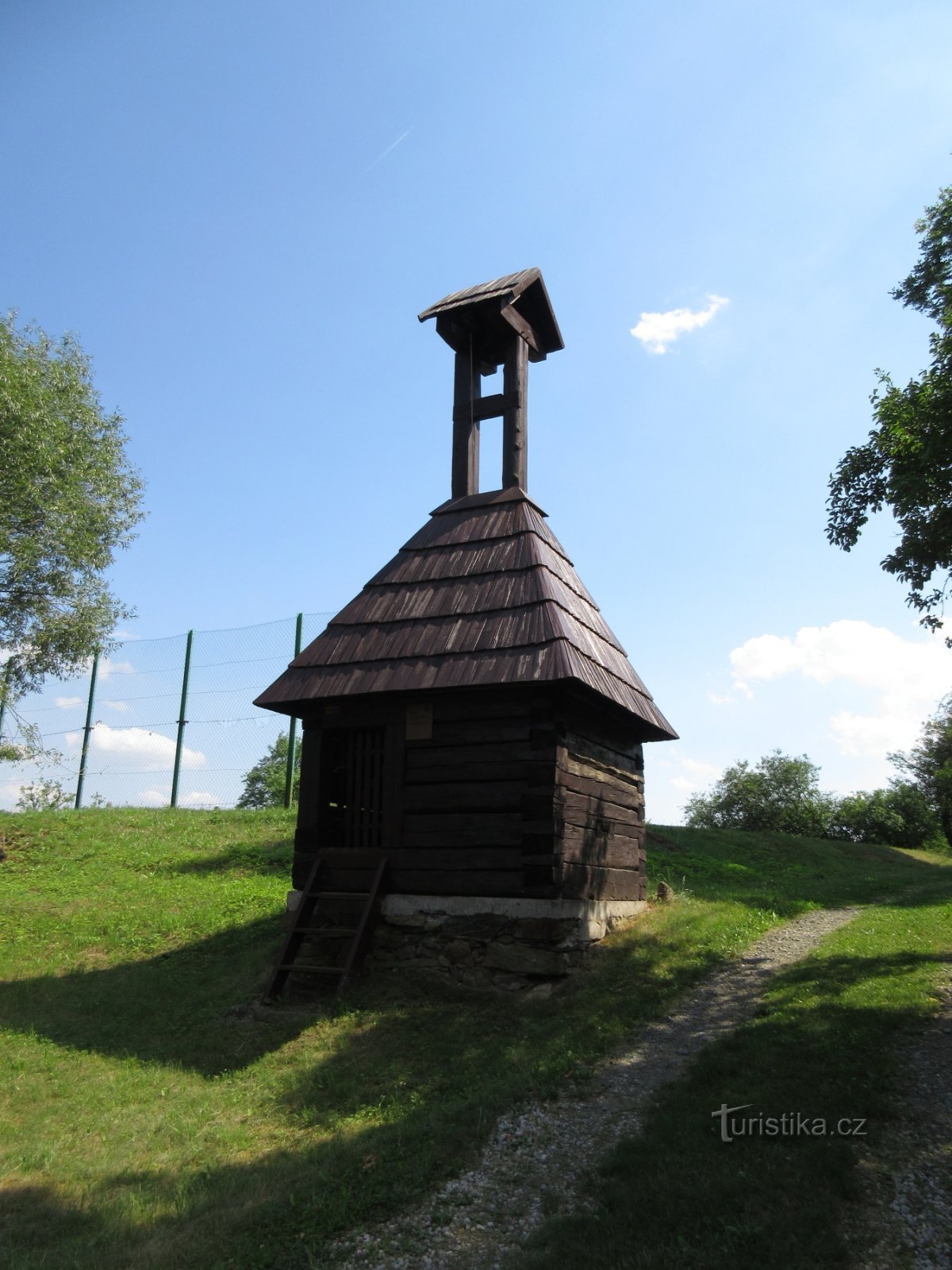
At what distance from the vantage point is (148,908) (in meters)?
13.2

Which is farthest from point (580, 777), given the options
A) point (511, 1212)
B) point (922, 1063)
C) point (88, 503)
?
point (88, 503)

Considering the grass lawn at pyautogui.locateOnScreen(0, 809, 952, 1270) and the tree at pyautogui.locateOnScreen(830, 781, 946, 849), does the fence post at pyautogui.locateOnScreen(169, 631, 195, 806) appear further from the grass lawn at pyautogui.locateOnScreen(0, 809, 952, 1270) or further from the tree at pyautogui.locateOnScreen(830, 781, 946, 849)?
the tree at pyautogui.locateOnScreen(830, 781, 946, 849)

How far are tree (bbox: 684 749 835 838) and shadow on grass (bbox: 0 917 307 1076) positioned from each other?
3940 centimetres

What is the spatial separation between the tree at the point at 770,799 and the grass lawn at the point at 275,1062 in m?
32.9

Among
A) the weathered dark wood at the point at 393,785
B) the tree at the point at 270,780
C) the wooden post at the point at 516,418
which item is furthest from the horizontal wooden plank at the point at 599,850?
the tree at the point at 270,780

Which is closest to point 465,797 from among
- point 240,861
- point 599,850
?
point 599,850

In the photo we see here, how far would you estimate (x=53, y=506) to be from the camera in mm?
18891

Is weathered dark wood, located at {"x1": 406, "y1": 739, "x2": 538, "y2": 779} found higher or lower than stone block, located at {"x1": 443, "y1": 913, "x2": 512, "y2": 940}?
higher

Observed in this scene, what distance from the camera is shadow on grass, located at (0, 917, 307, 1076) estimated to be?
8266 millimetres

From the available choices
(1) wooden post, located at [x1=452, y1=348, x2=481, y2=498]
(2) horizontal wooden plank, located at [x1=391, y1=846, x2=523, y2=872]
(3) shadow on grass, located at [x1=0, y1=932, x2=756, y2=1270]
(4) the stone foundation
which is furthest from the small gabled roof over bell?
(3) shadow on grass, located at [x1=0, y1=932, x2=756, y2=1270]

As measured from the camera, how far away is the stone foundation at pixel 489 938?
8828mm

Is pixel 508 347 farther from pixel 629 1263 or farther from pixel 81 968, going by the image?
pixel 629 1263

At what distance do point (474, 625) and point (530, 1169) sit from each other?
5.91m

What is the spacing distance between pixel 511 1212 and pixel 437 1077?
2249mm
